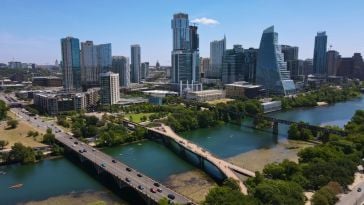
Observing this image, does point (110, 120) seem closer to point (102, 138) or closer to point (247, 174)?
point (102, 138)

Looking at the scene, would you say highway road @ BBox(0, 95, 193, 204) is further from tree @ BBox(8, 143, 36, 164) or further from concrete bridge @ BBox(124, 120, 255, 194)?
concrete bridge @ BBox(124, 120, 255, 194)

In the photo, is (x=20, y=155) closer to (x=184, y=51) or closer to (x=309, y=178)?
(x=309, y=178)

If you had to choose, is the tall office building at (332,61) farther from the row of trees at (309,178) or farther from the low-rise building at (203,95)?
the row of trees at (309,178)

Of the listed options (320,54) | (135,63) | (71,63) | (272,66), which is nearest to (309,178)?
(272,66)

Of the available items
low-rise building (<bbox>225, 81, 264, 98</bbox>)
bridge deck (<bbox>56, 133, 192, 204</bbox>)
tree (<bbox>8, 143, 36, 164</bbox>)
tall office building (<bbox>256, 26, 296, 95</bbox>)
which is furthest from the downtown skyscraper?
tree (<bbox>8, 143, 36, 164</bbox>)

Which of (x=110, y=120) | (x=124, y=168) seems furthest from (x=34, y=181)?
(x=110, y=120)

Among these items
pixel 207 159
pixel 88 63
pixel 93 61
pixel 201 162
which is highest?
pixel 93 61
